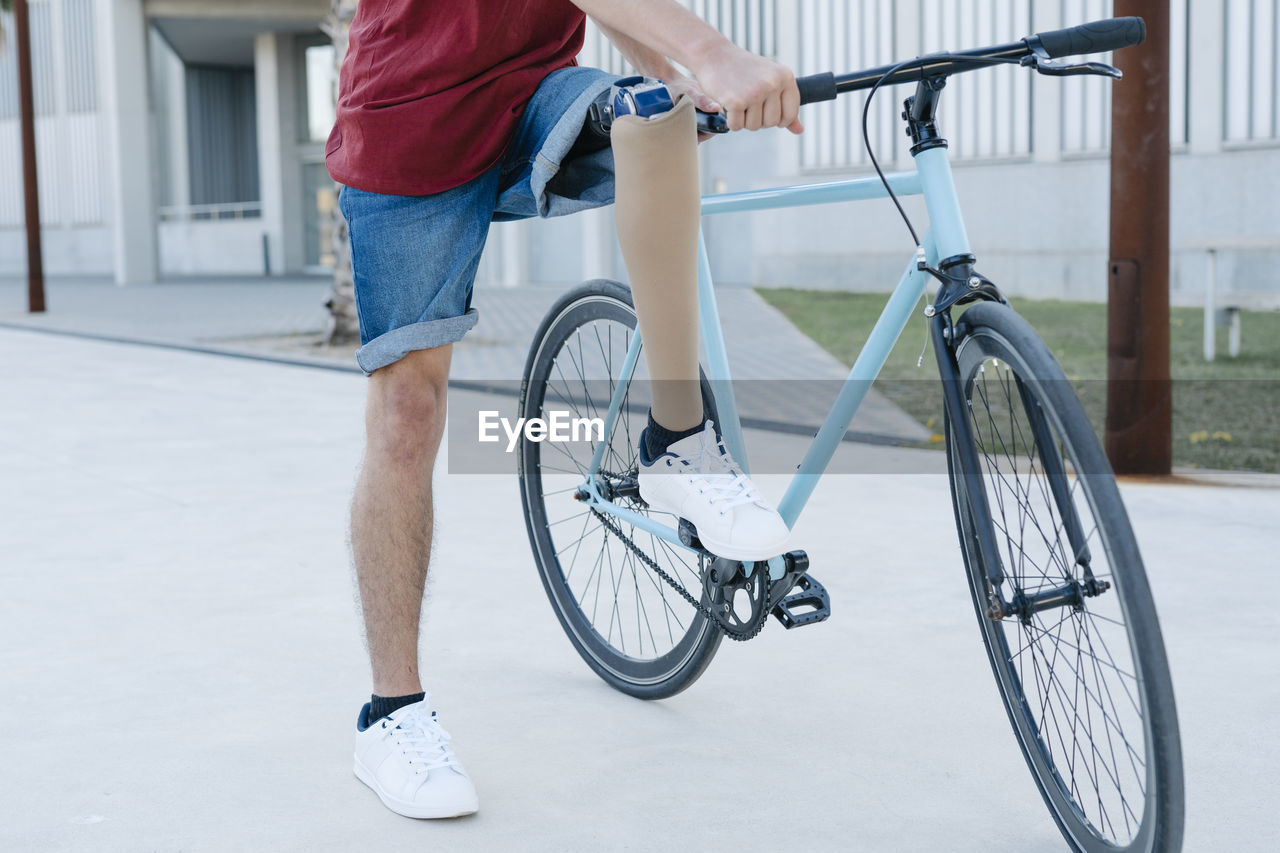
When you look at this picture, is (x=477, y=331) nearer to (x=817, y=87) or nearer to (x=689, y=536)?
(x=689, y=536)

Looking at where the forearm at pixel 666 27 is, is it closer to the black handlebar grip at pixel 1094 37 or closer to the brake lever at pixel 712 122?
the brake lever at pixel 712 122

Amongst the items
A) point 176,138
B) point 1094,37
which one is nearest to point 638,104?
point 1094,37

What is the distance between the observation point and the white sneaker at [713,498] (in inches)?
79.3

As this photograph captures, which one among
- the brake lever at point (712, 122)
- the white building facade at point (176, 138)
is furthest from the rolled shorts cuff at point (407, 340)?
the white building facade at point (176, 138)

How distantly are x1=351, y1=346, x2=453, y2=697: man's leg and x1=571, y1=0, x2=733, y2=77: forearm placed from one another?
628 millimetres

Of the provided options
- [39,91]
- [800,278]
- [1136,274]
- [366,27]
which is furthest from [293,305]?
[39,91]

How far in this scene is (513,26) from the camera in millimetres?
2197

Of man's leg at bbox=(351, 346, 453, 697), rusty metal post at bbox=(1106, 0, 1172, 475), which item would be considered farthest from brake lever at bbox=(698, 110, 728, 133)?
rusty metal post at bbox=(1106, 0, 1172, 475)

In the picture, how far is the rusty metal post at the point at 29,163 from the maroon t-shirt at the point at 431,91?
51.9 ft

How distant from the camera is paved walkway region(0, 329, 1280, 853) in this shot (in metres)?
2.09

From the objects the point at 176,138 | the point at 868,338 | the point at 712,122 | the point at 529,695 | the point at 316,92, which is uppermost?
the point at 316,92

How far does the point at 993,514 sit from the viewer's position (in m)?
2.03

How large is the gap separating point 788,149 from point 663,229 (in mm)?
17006

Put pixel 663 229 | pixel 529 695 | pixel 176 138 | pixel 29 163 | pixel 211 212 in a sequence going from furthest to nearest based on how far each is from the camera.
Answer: pixel 176 138, pixel 211 212, pixel 29 163, pixel 529 695, pixel 663 229
